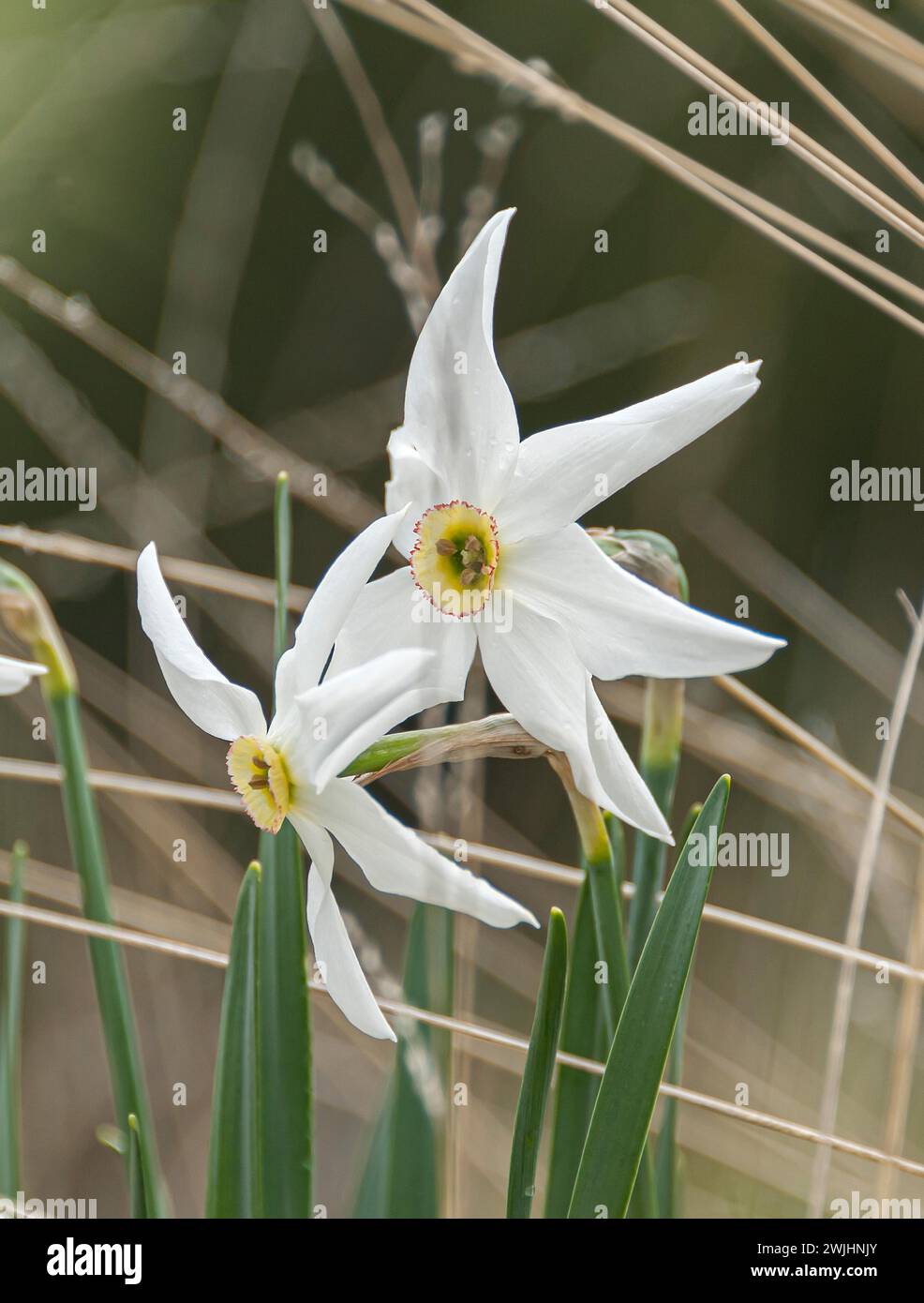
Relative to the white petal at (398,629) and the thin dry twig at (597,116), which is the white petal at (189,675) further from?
the thin dry twig at (597,116)

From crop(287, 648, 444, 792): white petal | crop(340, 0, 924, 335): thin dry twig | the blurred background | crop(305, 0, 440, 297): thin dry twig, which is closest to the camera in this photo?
crop(287, 648, 444, 792): white petal

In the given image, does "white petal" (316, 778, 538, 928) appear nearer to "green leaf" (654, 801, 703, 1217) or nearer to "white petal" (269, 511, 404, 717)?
"white petal" (269, 511, 404, 717)

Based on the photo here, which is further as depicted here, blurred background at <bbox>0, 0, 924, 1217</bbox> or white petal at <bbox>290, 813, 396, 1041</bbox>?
blurred background at <bbox>0, 0, 924, 1217</bbox>

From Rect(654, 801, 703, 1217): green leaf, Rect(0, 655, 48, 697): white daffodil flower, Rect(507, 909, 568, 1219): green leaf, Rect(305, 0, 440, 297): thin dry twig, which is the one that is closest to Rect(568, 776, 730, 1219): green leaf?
Rect(507, 909, 568, 1219): green leaf

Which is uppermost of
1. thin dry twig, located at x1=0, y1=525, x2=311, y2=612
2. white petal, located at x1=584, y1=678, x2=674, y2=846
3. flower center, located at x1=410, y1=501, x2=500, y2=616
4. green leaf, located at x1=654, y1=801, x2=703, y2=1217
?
thin dry twig, located at x1=0, y1=525, x2=311, y2=612

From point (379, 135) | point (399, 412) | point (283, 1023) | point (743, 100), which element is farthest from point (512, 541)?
point (399, 412)

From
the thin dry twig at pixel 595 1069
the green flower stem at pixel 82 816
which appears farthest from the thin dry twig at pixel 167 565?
the thin dry twig at pixel 595 1069
